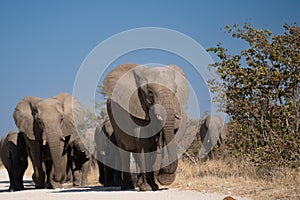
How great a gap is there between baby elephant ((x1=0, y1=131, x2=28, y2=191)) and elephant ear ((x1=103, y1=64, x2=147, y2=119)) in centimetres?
666

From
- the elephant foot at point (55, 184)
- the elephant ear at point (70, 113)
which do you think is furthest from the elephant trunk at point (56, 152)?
the elephant ear at point (70, 113)

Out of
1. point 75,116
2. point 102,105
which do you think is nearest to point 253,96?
point 75,116

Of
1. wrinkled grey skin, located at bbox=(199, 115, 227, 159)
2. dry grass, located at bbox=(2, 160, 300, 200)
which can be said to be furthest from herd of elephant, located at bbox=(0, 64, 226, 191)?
wrinkled grey skin, located at bbox=(199, 115, 227, 159)

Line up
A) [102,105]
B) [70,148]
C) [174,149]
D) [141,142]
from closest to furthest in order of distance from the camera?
[174,149]
[141,142]
[70,148]
[102,105]

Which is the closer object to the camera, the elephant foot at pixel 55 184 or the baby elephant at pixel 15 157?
the elephant foot at pixel 55 184

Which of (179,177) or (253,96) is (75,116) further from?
(253,96)

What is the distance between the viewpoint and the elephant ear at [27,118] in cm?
2075

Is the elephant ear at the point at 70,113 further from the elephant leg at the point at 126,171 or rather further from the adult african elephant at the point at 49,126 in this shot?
the elephant leg at the point at 126,171

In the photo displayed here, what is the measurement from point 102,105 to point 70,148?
Result: 93.1 ft

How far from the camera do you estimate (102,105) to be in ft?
169

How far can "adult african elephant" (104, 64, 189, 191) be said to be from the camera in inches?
573

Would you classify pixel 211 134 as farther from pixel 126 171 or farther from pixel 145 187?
pixel 145 187

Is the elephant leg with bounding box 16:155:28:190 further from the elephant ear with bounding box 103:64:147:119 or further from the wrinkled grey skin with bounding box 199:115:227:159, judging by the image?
the wrinkled grey skin with bounding box 199:115:227:159

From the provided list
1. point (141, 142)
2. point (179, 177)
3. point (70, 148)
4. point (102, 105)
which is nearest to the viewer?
point (141, 142)
